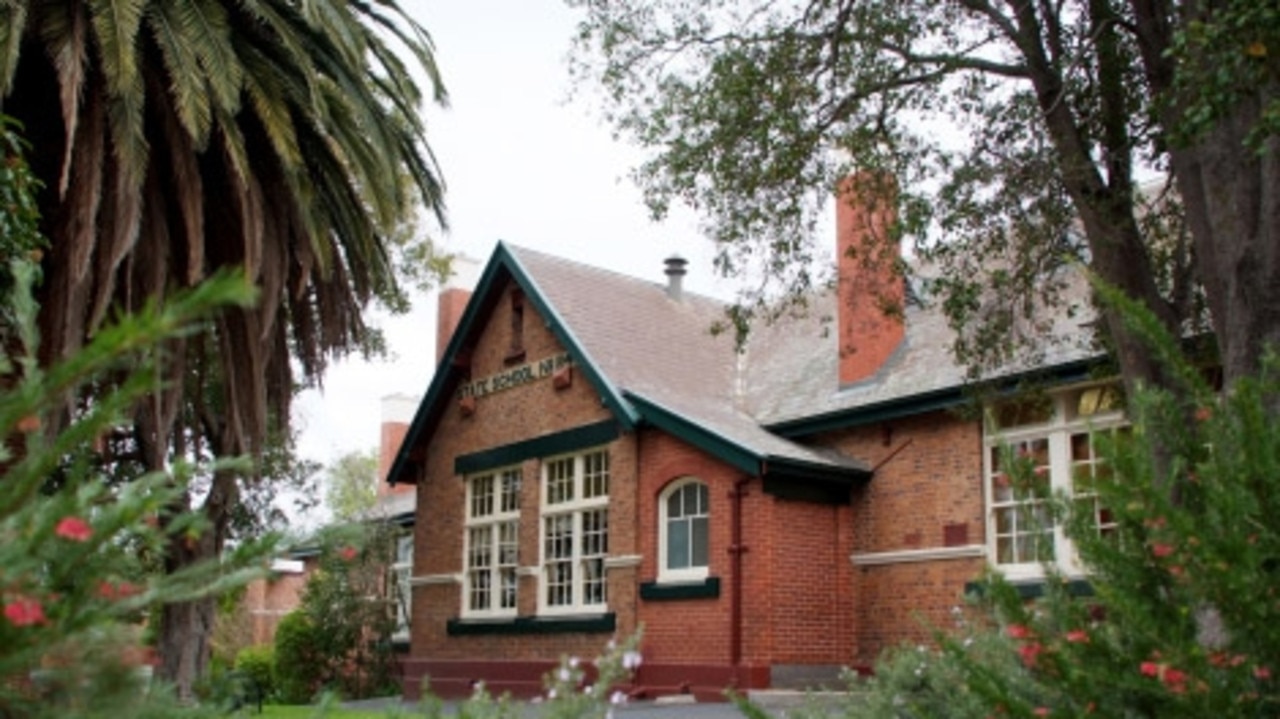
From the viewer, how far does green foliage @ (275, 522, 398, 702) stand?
25500 millimetres

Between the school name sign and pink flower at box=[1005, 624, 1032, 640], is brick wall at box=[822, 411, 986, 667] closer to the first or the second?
the school name sign

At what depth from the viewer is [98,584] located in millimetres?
2170

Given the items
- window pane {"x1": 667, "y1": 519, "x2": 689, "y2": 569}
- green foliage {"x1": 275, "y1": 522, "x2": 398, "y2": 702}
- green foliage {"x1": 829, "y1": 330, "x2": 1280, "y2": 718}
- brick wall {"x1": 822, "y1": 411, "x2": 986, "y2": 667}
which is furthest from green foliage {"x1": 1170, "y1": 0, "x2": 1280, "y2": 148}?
green foliage {"x1": 275, "y1": 522, "x2": 398, "y2": 702}

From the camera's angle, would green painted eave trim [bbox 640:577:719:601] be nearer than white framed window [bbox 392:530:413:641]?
Yes

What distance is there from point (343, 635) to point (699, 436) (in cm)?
1068

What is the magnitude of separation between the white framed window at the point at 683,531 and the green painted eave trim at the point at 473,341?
1.16 metres

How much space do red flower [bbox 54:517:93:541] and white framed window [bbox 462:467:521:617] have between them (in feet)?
63.2

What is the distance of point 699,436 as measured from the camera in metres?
17.9

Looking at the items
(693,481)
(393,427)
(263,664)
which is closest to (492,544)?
(693,481)

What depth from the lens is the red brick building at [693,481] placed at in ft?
56.5

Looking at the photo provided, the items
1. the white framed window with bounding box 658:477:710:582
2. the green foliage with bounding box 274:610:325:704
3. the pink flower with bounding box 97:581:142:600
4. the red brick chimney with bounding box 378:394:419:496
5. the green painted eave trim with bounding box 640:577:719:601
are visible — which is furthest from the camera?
the red brick chimney with bounding box 378:394:419:496

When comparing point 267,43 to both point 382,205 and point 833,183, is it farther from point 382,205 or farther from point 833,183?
point 833,183

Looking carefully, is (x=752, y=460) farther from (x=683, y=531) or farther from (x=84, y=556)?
(x=84, y=556)

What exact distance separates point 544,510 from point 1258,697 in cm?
1767
